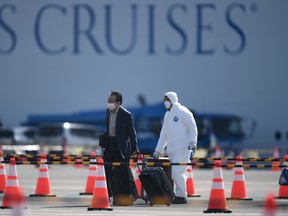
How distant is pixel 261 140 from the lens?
72.2 m

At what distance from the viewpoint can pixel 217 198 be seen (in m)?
17.3

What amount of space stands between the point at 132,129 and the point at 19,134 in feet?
136

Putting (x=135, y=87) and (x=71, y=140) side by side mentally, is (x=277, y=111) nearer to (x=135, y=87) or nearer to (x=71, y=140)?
(x=135, y=87)

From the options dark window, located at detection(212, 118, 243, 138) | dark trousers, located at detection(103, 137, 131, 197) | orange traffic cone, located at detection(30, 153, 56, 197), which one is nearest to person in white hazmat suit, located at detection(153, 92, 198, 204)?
dark trousers, located at detection(103, 137, 131, 197)

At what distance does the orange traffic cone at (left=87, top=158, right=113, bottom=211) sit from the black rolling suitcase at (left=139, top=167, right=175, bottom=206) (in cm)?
78

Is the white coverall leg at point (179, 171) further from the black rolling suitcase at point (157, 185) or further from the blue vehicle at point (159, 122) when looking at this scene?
the blue vehicle at point (159, 122)

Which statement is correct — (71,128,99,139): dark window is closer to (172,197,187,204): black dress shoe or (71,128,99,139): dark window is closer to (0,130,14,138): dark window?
(0,130,14,138): dark window

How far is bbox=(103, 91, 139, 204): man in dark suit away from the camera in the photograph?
737 inches

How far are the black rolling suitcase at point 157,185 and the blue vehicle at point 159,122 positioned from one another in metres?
37.9

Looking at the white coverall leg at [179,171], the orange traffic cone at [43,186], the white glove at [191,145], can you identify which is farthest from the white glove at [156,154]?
the orange traffic cone at [43,186]

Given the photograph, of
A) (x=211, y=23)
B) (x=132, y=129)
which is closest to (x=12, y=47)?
(x=211, y=23)

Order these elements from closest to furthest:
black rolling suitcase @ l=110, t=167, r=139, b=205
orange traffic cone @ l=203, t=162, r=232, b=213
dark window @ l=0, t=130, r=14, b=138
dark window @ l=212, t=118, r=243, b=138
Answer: orange traffic cone @ l=203, t=162, r=232, b=213 < black rolling suitcase @ l=110, t=167, r=139, b=205 < dark window @ l=0, t=130, r=14, b=138 < dark window @ l=212, t=118, r=243, b=138

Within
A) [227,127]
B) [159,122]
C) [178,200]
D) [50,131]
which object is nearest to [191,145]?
[178,200]

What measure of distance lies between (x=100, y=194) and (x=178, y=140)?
204 centimetres
